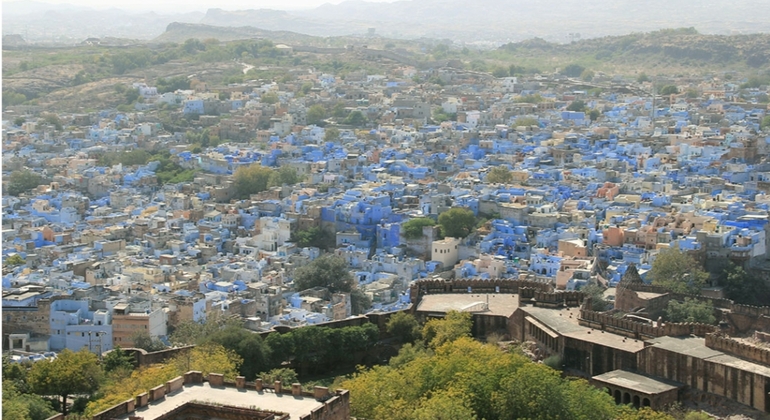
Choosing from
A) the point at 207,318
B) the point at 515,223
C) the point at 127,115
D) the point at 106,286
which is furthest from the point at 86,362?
the point at 127,115

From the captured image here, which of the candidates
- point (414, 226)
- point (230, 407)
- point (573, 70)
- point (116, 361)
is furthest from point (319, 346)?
point (573, 70)

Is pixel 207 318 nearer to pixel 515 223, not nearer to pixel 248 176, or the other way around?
pixel 515 223

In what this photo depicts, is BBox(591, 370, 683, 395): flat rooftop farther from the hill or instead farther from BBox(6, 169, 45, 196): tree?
the hill

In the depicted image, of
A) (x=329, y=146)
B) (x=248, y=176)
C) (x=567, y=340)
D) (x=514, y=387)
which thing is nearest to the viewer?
(x=514, y=387)

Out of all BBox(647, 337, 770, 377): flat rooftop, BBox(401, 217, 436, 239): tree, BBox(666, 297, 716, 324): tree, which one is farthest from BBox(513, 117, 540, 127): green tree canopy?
BBox(647, 337, 770, 377): flat rooftop

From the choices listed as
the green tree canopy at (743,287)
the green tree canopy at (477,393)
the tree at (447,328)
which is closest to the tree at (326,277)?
the tree at (447,328)

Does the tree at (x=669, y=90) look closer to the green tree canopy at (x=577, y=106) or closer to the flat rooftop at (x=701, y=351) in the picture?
the green tree canopy at (x=577, y=106)
